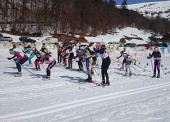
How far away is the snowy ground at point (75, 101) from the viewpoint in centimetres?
784

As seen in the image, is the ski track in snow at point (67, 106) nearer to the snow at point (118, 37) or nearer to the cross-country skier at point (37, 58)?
the cross-country skier at point (37, 58)

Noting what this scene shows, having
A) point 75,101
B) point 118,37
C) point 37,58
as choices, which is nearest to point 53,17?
point 118,37

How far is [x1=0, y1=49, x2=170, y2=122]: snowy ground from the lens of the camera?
25.7 ft

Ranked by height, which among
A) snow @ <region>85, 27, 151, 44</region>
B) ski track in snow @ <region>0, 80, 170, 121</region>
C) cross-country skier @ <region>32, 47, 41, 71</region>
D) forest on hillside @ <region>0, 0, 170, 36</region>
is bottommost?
ski track in snow @ <region>0, 80, 170, 121</region>

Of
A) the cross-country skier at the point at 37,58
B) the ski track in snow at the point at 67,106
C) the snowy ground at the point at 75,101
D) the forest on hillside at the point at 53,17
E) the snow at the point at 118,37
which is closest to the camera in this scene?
the snowy ground at the point at 75,101

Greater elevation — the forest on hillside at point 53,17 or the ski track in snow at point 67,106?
the forest on hillside at point 53,17

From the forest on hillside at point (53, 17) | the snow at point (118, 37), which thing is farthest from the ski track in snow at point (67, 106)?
the forest on hillside at point (53, 17)

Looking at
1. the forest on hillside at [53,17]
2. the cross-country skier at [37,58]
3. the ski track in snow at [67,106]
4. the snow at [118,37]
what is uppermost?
the forest on hillside at [53,17]

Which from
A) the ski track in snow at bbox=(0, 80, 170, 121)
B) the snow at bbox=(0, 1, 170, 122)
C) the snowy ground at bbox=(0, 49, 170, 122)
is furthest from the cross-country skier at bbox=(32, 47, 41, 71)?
the ski track in snow at bbox=(0, 80, 170, 121)

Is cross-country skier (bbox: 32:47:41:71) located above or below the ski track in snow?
above

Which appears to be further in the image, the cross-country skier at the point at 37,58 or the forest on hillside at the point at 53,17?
the forest on hillside at the point at 53,17

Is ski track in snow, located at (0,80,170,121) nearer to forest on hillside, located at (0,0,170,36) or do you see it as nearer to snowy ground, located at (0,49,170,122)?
snowy ground, located at (0,49,170,122)

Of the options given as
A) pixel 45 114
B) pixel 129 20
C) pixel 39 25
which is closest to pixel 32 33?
pixel 39 25

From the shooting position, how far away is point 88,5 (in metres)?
92.6
